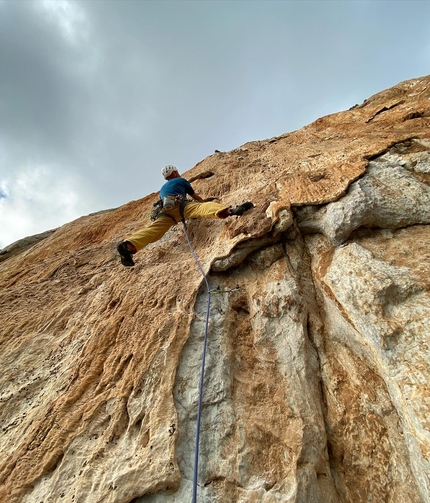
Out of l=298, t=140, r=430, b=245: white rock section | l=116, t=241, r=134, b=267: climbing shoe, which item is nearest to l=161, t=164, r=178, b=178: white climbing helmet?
l=116, t=241, r=134, b=267: climbing shoe

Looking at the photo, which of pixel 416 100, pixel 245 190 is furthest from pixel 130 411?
pixel 416 100

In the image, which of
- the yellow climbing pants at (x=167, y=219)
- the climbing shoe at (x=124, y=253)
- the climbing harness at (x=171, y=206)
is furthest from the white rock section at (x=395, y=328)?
the climbing shoe at (x=124, y=253)

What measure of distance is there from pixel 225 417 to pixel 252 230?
2.74m

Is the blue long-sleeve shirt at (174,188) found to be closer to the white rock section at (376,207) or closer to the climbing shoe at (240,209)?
the climbing shoe at (240,209)

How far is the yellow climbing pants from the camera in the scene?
17.5 feet

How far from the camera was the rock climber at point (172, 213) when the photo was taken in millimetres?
5207

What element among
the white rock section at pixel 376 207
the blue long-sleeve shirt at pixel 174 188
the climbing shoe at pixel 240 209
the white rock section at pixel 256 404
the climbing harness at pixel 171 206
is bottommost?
the white rock section at pixel 256 404

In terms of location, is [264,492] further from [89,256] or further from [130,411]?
[89,256]

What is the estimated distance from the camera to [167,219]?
19.5 feet

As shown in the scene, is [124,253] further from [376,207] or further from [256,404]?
[376,207]

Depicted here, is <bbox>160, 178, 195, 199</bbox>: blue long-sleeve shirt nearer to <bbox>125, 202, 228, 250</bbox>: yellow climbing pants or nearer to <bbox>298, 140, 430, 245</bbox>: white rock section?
<bbox>125, 202, 228, 250</bbox>: yellow climbing pants

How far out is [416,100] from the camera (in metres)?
8.62

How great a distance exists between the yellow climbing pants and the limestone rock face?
16.0 inches

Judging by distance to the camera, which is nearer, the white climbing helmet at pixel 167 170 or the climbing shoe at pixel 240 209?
the climbing shoe at pixel 240 209
